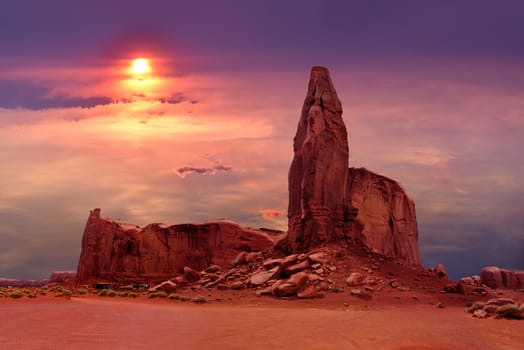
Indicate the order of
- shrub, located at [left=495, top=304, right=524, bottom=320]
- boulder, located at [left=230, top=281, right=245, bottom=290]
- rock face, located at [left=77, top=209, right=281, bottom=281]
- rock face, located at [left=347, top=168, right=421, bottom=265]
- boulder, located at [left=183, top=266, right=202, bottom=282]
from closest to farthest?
shrub, located at [left=495, top=304, right=524, bottom=320], boulder, located at [left=230, top=281, right=245, bottom=290], boulder, located at [left=183, top=266, right=202, bottom=282], rock face, located at [left=347, top=168, right=421, bottom=265], rock face, located at [left=77, top=209, right=281, bottom=281]

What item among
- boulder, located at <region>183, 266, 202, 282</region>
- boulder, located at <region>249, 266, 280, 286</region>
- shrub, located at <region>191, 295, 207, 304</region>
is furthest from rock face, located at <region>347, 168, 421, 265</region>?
shrub, located at <region>191, 295, 207, 304</region>

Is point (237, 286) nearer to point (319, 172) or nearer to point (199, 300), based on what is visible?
point (199, 300)

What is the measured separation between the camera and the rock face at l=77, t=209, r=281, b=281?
69625 millimetres

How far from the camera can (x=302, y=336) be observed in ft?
56.5

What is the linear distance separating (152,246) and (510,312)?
55.3 metres

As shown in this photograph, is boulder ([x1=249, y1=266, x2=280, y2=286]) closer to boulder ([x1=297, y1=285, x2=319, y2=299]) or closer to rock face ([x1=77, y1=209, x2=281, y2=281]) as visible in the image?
boulder ([x1=297, y1=285, x2=319, y2=299])

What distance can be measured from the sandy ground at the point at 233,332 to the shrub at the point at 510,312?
30.9 inches

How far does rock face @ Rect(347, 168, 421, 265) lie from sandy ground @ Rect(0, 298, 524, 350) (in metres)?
33.1

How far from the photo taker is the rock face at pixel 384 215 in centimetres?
5625

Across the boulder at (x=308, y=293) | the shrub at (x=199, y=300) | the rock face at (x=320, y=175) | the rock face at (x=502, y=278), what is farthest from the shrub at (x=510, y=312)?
the rock face at (x=502, y=278)

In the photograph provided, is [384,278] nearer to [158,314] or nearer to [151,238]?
[158,314]

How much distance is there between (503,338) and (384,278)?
63.8ft

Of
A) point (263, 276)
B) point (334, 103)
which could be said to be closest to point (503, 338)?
point (263, 276)

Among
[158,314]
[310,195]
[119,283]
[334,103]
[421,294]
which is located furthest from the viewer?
[119,283]
